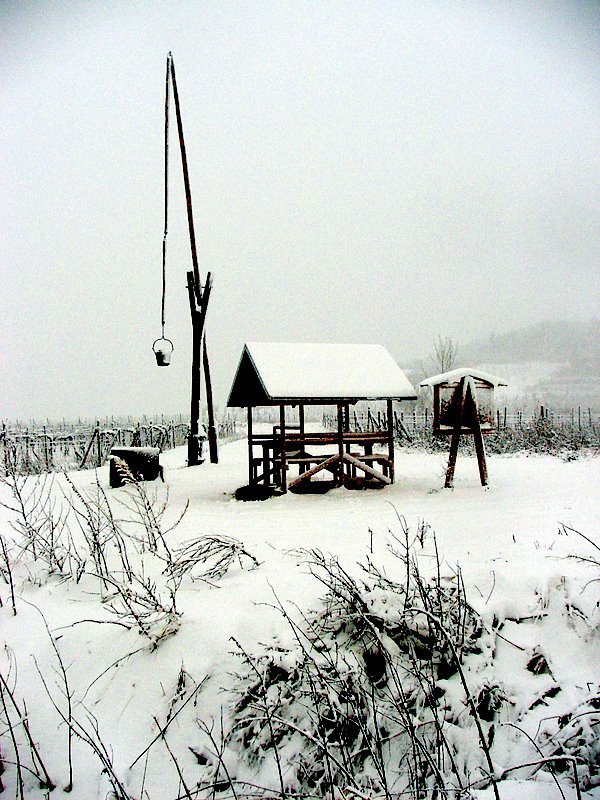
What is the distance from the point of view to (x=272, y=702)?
3914 millimetres

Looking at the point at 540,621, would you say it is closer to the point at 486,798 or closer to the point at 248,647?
the point at 486,798

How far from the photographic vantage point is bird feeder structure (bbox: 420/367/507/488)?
11461 mm

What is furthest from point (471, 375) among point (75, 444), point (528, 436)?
point (75, 444)

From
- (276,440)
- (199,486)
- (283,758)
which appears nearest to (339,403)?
(276,440)

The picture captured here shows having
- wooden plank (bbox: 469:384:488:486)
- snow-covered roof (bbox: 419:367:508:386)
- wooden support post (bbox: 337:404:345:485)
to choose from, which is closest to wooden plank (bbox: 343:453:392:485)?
wooden support post (bbox: 337:404:345:485)

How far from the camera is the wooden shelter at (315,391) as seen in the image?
1132cm

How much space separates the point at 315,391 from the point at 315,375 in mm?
616

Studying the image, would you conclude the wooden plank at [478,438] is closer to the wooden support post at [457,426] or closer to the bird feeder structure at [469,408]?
the bird feeder structure at [469,408]

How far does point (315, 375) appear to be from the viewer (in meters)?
11.8

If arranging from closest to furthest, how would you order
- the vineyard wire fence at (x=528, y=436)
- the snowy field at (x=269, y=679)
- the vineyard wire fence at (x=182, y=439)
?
1. the snowy field at (x=269, y=679)
2. the vineyard wire fence at (x=182, y=439)
3. the vineyard wire fence at (x=528, y=436)

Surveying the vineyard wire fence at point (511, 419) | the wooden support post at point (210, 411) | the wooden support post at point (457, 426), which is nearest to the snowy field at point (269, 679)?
the wooden support post at point (457, 426)

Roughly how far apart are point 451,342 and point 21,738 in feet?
92.6

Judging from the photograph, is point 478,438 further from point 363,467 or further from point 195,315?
point 195,315

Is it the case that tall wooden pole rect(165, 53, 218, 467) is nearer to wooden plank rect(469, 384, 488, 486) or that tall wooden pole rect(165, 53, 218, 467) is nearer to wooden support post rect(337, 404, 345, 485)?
wooden support post rect(337, 404, 345, 485)
